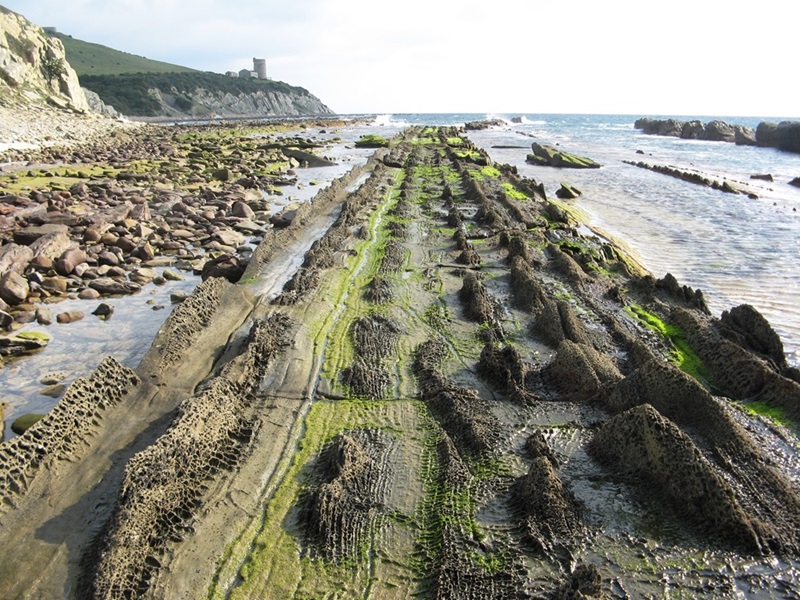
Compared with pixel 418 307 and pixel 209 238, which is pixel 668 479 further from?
pixel 209 238

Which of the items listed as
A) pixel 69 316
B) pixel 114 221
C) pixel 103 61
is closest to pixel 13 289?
pixel 69 316

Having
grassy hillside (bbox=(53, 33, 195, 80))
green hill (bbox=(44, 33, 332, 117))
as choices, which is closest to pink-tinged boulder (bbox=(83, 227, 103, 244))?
green hill (bbox=(44, 33, 332, 117))

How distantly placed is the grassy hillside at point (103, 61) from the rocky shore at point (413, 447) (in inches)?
5352

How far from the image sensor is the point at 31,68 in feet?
178

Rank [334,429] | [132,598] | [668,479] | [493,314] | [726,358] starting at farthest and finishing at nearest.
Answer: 1. [493,314]
2. [726,358]
3. [334,429]
4. [668,479]
5. [132,598]

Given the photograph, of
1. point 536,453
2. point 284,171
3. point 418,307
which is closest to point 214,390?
point 536,453

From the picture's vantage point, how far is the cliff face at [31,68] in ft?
159

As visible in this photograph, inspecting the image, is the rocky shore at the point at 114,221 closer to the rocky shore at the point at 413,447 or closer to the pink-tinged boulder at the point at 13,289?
the pink-tinged boulder at the point at 13,289

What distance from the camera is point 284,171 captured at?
101 feet

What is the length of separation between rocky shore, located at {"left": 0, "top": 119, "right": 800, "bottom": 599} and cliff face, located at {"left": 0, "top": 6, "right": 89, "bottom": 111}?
1911 inches

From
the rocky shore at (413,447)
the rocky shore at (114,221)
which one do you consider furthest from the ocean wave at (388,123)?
the rocky shore at (413,447)

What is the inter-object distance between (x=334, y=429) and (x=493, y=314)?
174 inches

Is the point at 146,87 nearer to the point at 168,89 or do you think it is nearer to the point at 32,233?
the point at 168,89

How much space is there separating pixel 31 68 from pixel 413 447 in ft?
215
